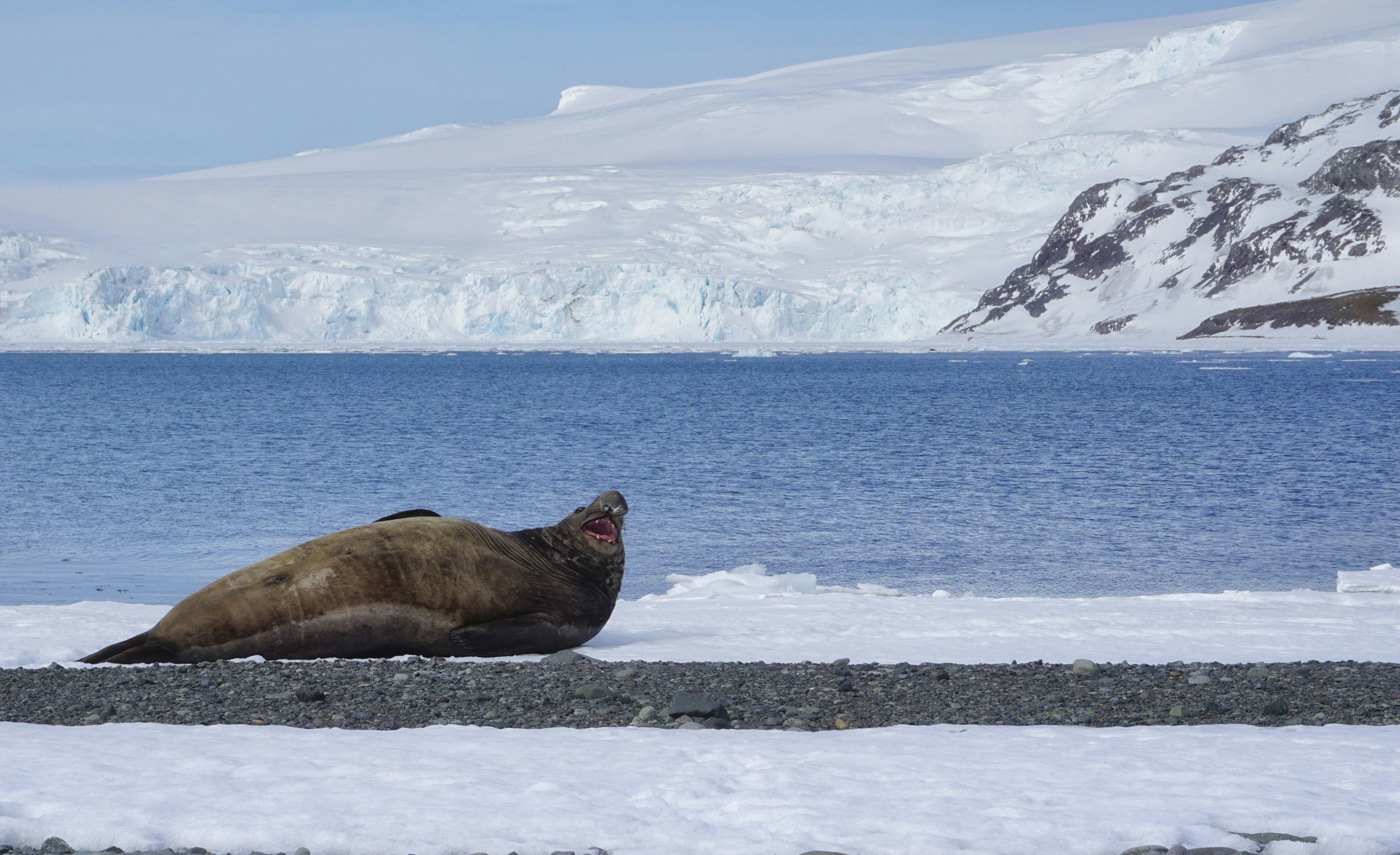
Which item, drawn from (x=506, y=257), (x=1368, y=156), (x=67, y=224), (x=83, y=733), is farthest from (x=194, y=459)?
(x=67, y=224)

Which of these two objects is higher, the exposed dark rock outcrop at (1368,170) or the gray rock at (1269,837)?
the exposed dark rock outcrop at (1368,170)

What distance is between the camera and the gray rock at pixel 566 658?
884cm

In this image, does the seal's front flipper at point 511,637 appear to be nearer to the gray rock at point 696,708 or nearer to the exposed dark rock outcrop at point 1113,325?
the gray rock at point 696,708

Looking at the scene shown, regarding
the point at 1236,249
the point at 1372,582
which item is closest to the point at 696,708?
the point at 1372,582

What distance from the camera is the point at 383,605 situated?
909 cm

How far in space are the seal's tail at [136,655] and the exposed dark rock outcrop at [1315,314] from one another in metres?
135

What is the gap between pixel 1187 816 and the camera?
5.05 meters

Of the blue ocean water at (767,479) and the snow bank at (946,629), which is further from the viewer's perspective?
the blue ocean water at (767,479)

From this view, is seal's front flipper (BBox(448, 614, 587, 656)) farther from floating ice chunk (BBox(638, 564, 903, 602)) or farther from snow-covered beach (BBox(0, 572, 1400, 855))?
floating ice chunk (BBox(638, 564, 903, 602))

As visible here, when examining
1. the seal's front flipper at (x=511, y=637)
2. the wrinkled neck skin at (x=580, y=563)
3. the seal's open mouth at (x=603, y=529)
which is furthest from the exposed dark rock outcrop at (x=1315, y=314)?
the seal's front flipper at (x=511, y=637)

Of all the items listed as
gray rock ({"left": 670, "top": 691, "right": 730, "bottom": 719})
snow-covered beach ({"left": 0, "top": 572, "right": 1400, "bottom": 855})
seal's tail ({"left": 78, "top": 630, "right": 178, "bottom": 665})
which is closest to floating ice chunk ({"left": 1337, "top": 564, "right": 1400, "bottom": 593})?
snow-covered beach ({"left": 0, "top": 572, "right": 1400, "bottom": 855})

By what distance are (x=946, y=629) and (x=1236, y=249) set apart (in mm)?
150918

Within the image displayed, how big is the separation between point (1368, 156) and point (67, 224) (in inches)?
6711

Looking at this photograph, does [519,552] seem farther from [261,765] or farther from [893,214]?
[893,214]
